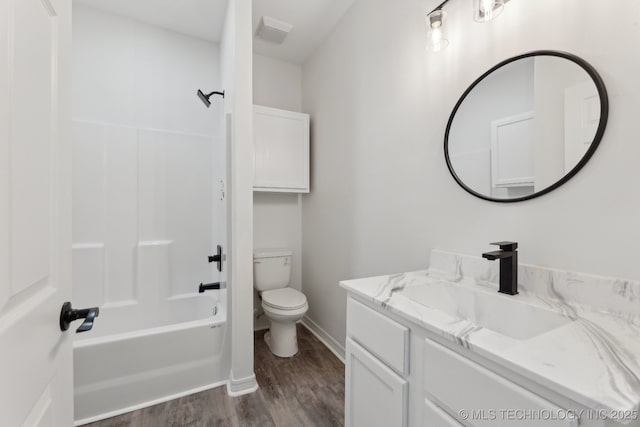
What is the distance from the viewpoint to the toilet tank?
244 cm

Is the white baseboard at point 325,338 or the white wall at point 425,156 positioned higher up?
the white wall at point 425,156

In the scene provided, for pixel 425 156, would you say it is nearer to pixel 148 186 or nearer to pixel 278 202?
pixel 278 202

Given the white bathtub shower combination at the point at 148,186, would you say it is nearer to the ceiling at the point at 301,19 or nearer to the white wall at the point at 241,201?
the white wall at the point at 241,201

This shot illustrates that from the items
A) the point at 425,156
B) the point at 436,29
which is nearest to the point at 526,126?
the point at 425,156

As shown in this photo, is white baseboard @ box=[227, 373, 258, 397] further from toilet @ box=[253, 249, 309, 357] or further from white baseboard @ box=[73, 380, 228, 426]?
toilet @ box=[253, 249, 309, 357]

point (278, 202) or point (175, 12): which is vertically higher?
point (175, 12)

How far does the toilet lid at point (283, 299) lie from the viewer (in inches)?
81.4

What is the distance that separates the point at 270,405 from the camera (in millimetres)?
1620

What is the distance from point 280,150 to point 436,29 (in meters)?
1.54

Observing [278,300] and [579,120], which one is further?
[278,300]

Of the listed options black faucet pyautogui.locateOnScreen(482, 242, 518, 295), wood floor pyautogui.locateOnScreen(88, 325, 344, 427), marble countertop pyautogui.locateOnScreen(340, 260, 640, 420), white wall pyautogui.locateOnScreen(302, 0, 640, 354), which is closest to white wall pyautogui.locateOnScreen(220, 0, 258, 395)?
wood floor pyautogui.locateOnScreen(88, 325, 344, 427)

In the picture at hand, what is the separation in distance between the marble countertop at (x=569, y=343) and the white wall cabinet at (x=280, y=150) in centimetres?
160

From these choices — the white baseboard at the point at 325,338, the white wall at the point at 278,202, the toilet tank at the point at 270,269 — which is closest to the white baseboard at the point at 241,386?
the white baseboard at the point at 325,338

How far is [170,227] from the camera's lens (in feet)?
7.77
